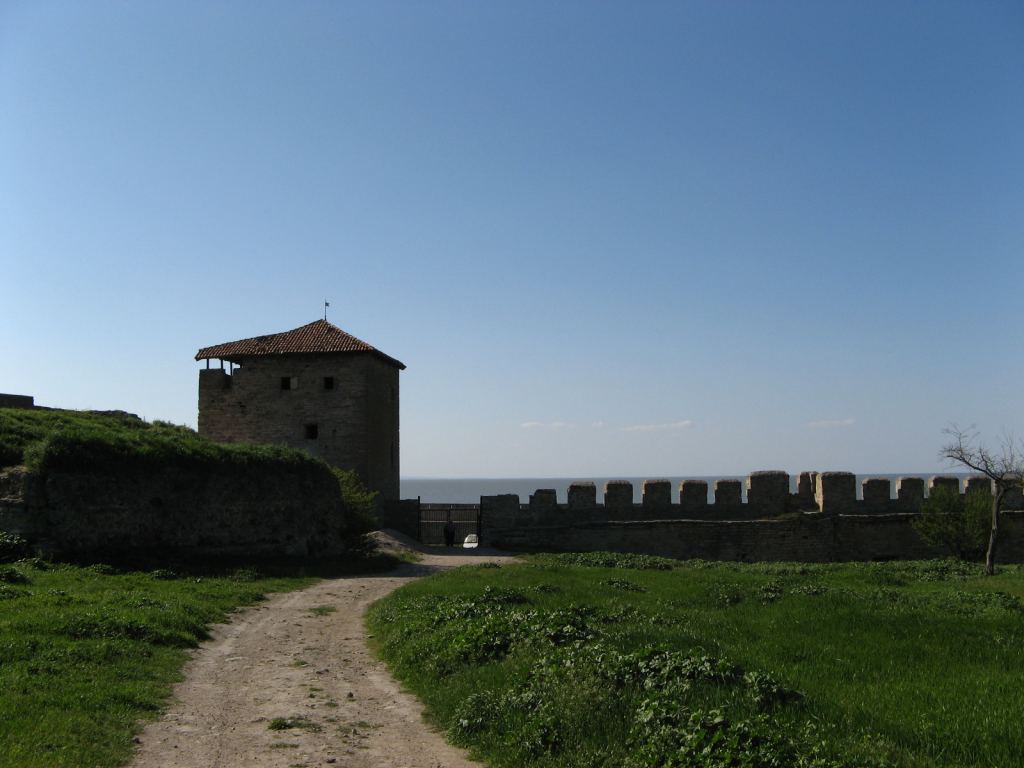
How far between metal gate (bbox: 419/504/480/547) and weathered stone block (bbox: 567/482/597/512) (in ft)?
12.0

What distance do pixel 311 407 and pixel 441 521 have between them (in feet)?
20.9

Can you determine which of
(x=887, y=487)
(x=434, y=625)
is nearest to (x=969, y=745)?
(x=434, y=625)

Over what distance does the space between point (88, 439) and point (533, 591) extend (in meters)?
10.8

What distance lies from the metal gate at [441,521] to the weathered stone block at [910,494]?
14907 mm

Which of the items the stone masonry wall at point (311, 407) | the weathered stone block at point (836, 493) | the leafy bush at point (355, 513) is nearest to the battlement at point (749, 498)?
the weathered stone block at point (836, 493)

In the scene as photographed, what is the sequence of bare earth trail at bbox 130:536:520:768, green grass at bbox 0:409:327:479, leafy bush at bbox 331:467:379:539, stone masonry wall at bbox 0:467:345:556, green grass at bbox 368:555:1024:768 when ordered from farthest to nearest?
1. leafy bush at bbox 331:467:379:539
2. green grass at bbox 0:409:327:479
3. stone masonry wall at bbox 0:467:345:556
4. bare earth trail at bbox 130:536:520:768
5. green grass at bbox 368:555:1024:768

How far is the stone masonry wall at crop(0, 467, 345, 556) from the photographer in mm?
17109

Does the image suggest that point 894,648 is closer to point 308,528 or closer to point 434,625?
point 434,625

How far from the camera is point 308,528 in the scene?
21.4 m

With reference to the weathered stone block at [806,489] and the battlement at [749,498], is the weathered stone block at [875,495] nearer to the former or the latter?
the battlement at [749,498]

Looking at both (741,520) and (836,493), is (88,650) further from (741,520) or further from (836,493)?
(836,493)

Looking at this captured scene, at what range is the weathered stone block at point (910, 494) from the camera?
96.9 feet

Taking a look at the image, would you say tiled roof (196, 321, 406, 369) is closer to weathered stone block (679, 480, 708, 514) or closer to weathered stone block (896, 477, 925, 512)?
weathered stone block (679, 480, 708, 514)

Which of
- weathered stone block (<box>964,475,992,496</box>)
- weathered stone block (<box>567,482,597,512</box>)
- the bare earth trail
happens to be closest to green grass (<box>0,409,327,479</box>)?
the bare earth trail
